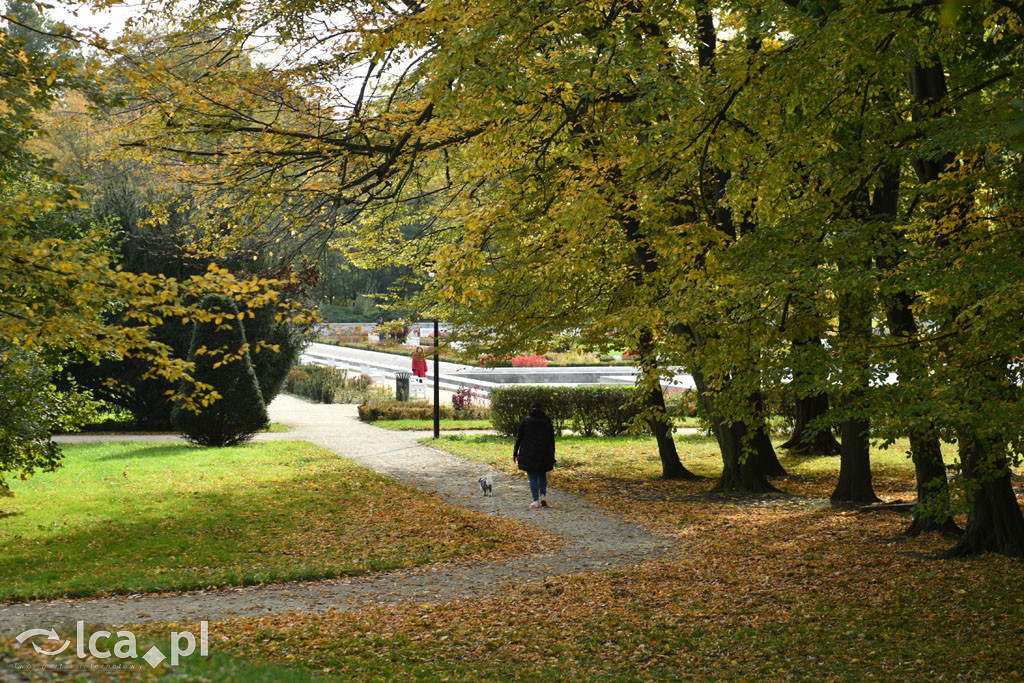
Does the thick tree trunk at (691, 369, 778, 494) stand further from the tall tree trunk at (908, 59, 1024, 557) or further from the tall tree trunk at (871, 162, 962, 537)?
the tall tree trunk at (908, 59, 1024, 557)

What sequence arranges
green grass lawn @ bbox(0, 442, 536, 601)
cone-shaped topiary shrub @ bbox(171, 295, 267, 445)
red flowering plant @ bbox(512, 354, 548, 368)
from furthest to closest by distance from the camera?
1. red flowering plant @ bbox(512, 354, 548, 368)
2. cone-shaped topiary shrub @ bbox(171, 295, 267, 445)
3. green grass lawn @ bbox(0, 442, 536, 601)

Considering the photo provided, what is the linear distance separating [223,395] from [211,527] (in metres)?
8.02

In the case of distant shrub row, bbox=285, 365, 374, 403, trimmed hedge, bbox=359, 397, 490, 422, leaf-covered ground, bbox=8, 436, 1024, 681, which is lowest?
leaf-covered ground, bbox=8, 436, 1024, 681

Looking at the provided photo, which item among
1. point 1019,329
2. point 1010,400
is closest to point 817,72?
point 1019,329

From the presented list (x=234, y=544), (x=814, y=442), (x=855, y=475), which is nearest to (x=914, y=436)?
(x=855, y=475)

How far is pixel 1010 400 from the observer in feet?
20.8

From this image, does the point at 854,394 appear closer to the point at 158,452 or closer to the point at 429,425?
the point at 158,452

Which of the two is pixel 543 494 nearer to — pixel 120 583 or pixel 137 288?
pixel 120 583

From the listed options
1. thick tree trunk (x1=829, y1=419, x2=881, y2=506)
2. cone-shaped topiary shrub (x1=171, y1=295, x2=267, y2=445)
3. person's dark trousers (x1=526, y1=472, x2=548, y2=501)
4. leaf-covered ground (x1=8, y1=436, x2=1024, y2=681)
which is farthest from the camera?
cone-shaped topiary shrub (x1=171, y1=295, x2=267, y2=445)

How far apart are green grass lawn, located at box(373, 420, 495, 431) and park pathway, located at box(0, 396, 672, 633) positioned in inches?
285

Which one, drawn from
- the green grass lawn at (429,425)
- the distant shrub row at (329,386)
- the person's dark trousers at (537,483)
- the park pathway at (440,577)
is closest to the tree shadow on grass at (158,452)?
the park pathway at (440,577)

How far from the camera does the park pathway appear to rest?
298 inches

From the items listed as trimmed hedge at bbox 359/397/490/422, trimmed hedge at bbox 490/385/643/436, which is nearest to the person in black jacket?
trimmed hedge at bbox 490/385/643/436

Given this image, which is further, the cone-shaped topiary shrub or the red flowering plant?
the red flowering plant
